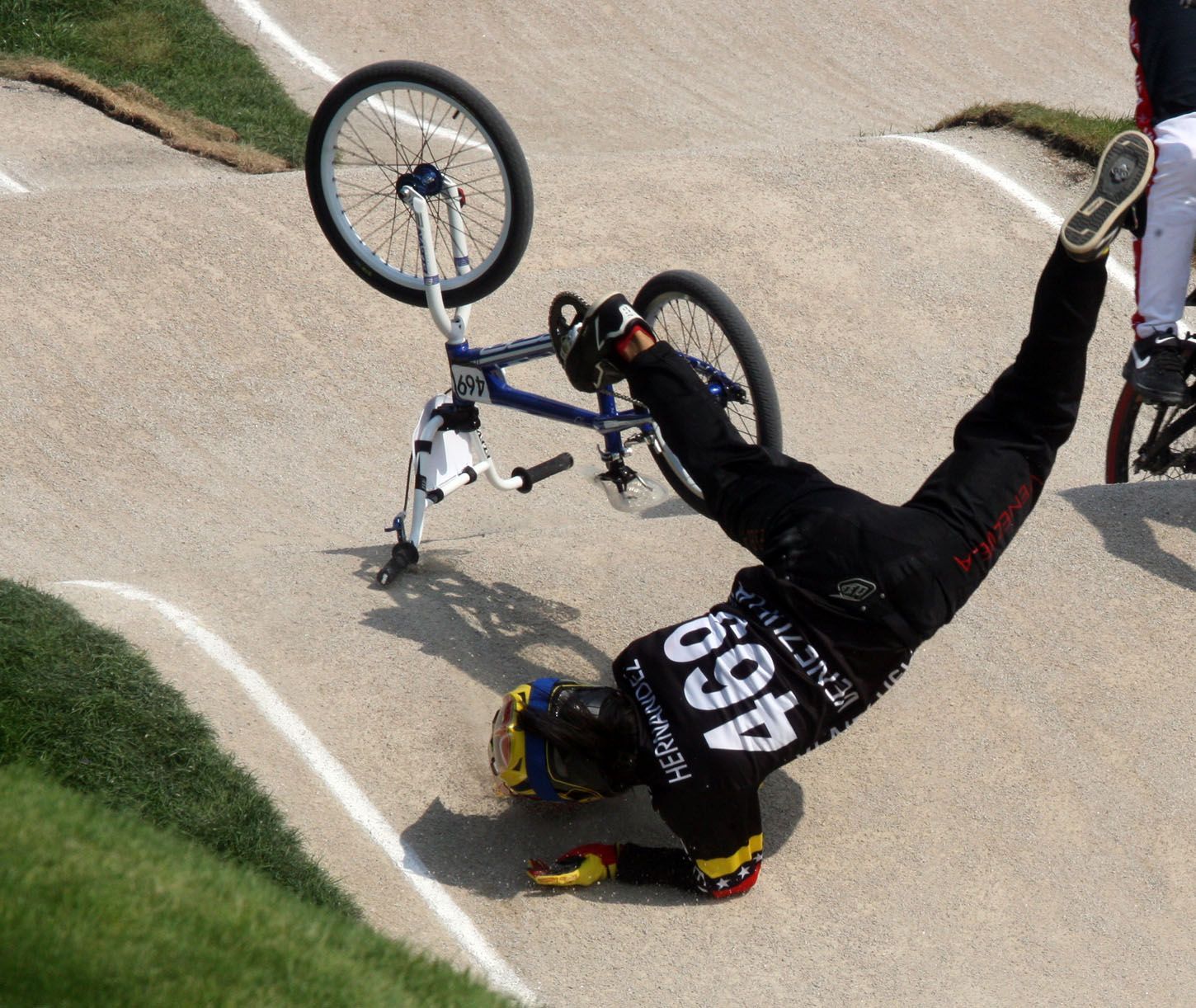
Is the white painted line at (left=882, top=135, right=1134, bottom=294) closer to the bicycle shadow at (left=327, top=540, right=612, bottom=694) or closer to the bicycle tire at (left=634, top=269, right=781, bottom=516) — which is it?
the bicycle tire at (left=634, top=269, right=781, bottom=516)

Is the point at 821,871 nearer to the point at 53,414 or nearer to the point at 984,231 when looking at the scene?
the point at 53,414

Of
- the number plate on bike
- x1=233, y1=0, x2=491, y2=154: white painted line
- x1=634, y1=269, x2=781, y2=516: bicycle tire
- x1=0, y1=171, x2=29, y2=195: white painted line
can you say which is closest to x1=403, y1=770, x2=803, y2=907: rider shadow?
x1=634, y1=269, x2=781, y2=516: bicycle tire

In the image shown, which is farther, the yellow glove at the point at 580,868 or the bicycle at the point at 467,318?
the bicycle at the point at 467,318

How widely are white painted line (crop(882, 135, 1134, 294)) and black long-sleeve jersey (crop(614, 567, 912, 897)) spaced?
6054 mm

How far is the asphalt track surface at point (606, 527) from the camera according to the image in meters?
4.14

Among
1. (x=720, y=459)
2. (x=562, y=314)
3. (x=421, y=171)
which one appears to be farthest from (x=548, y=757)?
(x=421, y=171)

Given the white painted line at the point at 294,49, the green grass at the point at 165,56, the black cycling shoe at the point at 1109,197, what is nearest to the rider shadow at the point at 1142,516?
the black cycling shoe at the point at 1109,197

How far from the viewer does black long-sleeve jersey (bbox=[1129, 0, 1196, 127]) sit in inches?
210

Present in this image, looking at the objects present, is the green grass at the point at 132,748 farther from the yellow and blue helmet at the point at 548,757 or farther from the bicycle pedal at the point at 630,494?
the bicycle pedal at the point at 630,494

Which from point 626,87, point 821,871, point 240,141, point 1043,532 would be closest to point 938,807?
point 821,871

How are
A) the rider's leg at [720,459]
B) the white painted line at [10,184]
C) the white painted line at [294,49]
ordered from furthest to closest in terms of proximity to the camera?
the white painted line at [294,49]
the white painted line at [10,184]
the rider's leg at [720,459]

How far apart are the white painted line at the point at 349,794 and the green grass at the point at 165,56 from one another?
25.5 ft

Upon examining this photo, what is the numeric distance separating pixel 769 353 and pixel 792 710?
16.0 feet

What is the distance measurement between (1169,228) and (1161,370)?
1.94 ft
